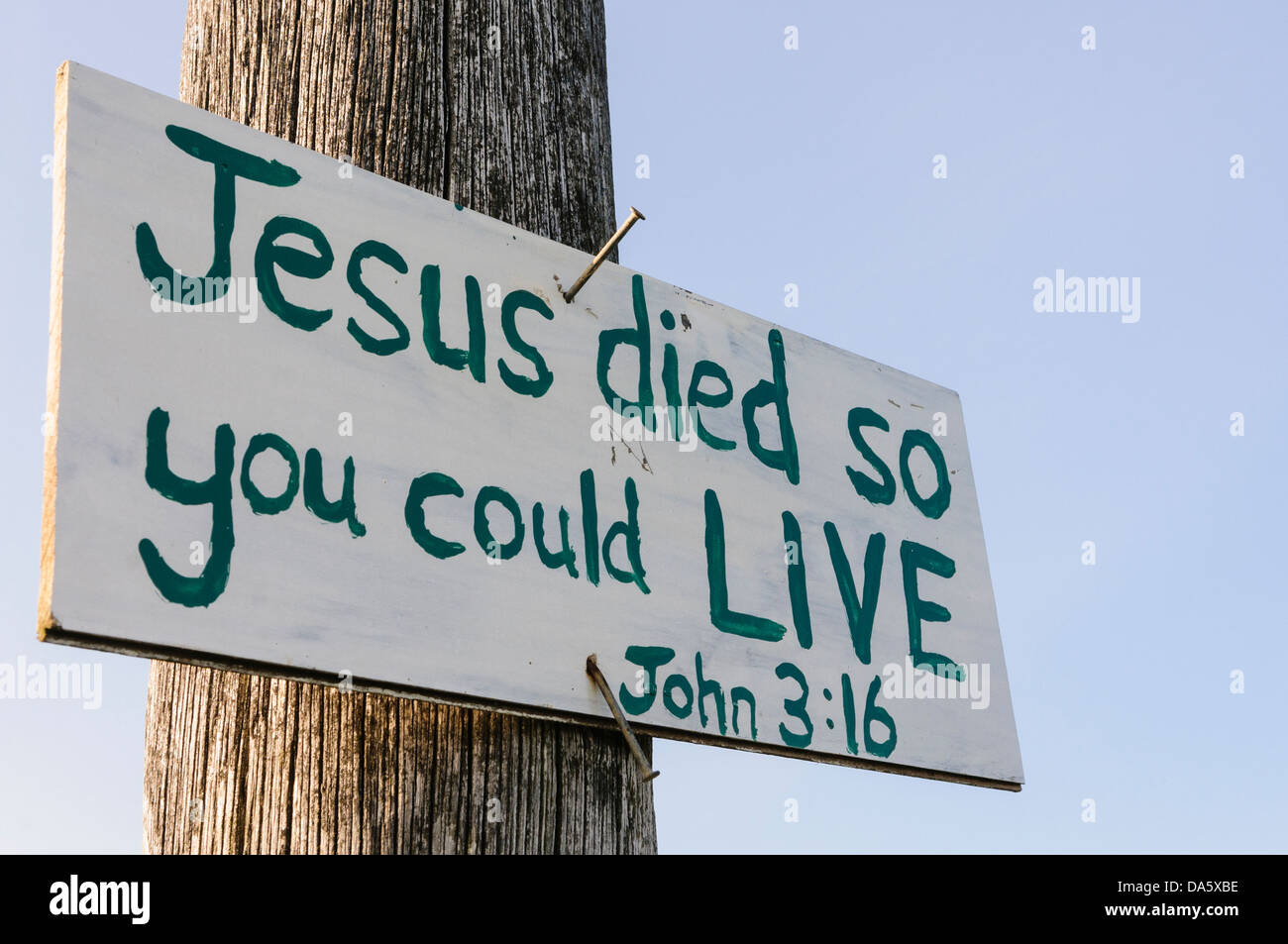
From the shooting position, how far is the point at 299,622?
149 centimetres

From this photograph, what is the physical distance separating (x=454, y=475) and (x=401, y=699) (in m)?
0.28

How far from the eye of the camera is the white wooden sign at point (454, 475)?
1457 millimetres

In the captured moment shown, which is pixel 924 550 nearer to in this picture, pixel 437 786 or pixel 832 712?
pixel 832 712

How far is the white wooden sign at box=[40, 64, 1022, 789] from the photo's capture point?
146 centimetres

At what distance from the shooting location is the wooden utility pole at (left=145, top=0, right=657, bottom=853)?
160cm

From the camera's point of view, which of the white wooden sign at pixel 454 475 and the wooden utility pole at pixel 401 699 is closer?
the white wooden sign at pixel 454 475

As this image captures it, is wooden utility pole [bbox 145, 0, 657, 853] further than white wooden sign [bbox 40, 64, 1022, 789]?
Yes

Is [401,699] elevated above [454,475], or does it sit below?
below

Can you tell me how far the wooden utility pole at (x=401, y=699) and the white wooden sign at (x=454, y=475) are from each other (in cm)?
9

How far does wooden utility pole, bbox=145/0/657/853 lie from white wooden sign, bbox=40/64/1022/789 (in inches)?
3.5

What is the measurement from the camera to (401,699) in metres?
1.61

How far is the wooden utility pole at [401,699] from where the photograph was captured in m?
1.60
